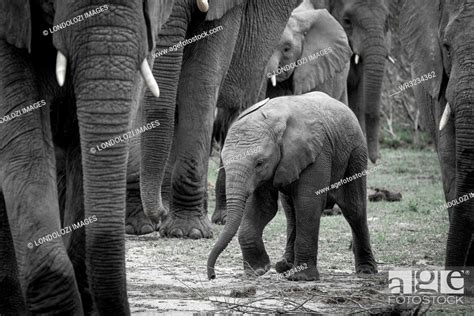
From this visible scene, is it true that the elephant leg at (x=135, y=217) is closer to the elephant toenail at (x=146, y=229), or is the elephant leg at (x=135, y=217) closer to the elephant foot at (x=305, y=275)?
the elephant toenail at (x=146, y=229)

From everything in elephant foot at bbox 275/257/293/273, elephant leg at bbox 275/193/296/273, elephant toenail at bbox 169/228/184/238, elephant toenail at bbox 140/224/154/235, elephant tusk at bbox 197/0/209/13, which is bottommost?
elephant foot at bbox 275/257/293/273

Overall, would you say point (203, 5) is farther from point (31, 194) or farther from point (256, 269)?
point (31, 194)

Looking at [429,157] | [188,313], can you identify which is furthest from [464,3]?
[429,157]

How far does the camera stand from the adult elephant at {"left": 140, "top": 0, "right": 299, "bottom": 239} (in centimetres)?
857

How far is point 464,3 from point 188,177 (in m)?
2.89

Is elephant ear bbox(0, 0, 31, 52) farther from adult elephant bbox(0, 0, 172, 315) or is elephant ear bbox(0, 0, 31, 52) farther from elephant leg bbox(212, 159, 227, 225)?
elephant leg bbox(212, 159, 227, 225)

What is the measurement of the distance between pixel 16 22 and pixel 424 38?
10.8ft

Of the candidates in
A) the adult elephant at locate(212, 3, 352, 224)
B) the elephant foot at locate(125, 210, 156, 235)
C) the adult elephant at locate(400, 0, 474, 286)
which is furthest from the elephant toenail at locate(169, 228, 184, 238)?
the adult elephant at locate(212, 3, 352, 224)

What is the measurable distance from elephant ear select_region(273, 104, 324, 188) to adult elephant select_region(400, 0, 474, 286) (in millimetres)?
730

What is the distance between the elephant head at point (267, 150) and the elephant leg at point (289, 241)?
446 millimetres

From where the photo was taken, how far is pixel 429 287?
7.41 meters

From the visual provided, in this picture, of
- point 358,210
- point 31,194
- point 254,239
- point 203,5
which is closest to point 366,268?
point 358,210
